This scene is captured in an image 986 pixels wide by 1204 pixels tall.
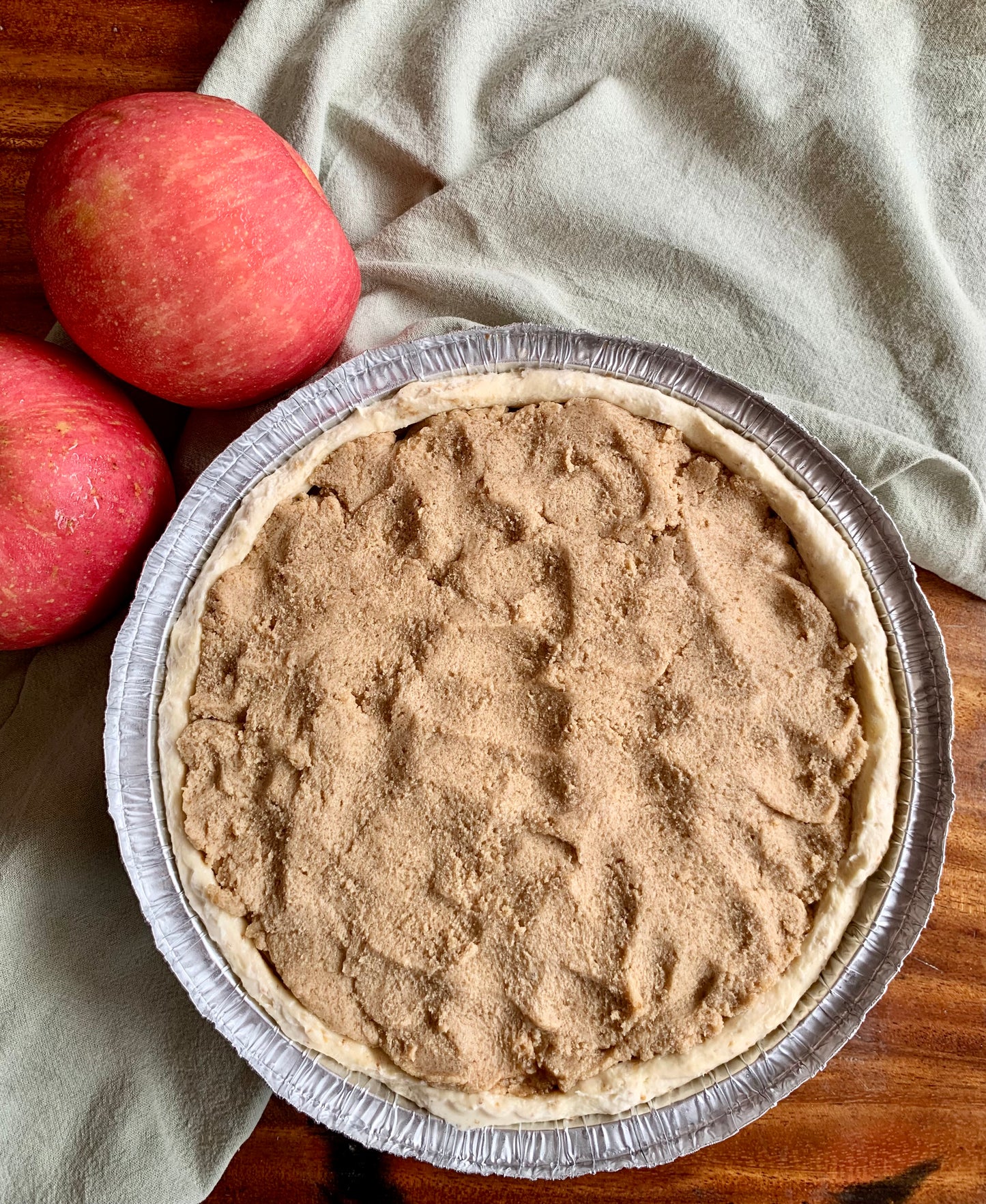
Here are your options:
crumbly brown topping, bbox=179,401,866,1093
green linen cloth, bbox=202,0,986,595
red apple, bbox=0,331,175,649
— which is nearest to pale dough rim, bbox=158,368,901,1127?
crumbly brown topping, bbox=179,401,866,1093

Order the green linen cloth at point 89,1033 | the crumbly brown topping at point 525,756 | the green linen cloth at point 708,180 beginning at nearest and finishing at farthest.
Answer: the crumbly brown topping at point 525,756 → the green linen cloth at point 89,1033 → the green linen cloth at point 708,180

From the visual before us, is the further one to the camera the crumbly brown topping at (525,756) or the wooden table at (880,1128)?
the wooden table at (880,1128)

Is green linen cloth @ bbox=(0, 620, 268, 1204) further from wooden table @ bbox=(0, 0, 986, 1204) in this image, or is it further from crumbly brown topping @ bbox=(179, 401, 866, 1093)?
crumbly brown topping @ bbox=(179, 401, 866, 1093)

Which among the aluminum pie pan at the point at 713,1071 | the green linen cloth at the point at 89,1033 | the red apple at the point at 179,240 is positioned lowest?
the green linen cloth at the point at 89,1033

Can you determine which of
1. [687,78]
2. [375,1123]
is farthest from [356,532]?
[687,78]

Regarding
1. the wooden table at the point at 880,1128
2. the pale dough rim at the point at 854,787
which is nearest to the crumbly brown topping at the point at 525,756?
the pale dough rim at the point at 854,787

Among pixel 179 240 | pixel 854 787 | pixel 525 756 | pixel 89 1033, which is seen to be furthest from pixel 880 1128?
pixel 179 240

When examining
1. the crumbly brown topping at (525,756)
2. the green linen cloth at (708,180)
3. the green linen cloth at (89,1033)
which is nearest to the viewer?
the crumbly brown topping at (525,756)

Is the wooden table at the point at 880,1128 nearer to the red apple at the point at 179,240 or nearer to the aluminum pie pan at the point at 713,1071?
the aluminum pie pan at the point at 713,1071
